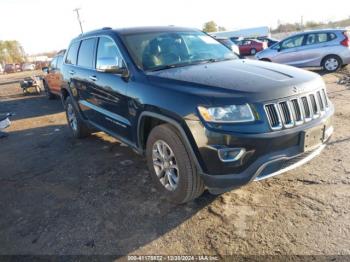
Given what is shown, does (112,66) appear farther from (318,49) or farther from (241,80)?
(318,49)

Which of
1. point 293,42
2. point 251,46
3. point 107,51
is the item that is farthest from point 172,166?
point 251,46

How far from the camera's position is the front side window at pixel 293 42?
1230cm

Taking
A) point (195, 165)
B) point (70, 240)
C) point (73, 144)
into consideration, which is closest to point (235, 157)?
point (195, 165)

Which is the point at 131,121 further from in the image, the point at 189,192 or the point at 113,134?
the point at 189,192

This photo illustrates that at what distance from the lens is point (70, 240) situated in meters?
3.10

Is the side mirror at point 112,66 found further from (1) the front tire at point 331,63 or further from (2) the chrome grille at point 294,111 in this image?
(1) the front tire at point 331,63

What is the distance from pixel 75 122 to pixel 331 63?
31.3 feet

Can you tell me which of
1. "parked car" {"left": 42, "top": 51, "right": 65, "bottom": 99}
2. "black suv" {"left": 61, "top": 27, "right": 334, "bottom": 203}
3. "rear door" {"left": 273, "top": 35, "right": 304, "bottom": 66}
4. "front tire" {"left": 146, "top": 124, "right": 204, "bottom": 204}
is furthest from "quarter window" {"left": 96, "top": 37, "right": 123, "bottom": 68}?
"rear door" {"left": 273, "top": 35, "right": 304, "bottom": 66}

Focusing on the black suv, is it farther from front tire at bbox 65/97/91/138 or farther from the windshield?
front tire at bbox 65/97/91/138

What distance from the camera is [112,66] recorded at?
4051 mm

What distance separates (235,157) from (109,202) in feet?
5.51

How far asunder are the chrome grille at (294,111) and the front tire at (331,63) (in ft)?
31.5

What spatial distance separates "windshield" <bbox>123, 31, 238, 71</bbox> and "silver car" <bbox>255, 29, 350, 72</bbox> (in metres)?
8.56

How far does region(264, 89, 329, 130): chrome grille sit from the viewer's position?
285cm
